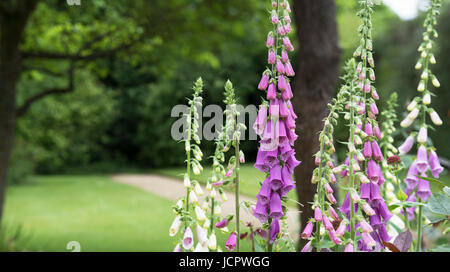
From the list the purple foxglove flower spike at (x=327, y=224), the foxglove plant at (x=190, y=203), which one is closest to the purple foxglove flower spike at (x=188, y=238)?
the foxglove plant at (x=190, y=203)

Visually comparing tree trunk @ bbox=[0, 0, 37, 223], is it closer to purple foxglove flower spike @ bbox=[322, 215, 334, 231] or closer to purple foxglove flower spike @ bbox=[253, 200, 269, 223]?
purple foxglove flower spike @ bbox=[253, 200, 269, 223]

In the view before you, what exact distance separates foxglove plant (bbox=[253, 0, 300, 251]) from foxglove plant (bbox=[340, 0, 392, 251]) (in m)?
0.15

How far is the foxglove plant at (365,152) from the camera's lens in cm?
103

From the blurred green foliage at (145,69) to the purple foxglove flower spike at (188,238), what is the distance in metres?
0.63

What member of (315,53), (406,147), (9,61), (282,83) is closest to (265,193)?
(282,83)

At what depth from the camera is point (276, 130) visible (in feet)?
3.47

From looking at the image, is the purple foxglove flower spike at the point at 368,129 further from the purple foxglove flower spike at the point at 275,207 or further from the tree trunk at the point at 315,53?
the tree trunk at the point at 315,53

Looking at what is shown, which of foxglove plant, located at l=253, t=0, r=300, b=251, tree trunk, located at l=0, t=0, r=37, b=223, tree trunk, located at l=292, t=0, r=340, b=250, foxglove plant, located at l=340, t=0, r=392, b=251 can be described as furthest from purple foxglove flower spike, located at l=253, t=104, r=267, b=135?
tree trunk, located at l=0, t=0, r=37, b=223

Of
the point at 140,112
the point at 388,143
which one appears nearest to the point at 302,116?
the point at 388,143

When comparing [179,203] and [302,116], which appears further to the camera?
[302,116]

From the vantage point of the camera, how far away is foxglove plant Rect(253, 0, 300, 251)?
1.05 meters
